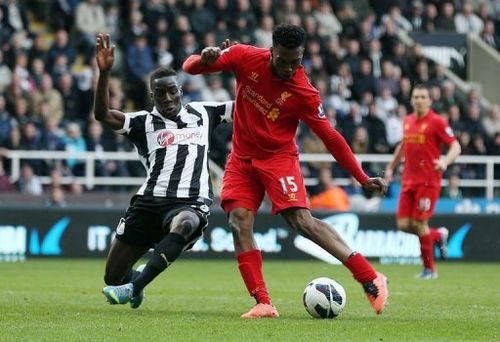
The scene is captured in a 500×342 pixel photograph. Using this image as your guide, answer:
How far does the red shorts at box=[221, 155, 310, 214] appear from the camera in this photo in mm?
10398

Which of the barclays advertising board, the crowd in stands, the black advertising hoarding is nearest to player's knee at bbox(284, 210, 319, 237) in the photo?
the black advertising hoarding

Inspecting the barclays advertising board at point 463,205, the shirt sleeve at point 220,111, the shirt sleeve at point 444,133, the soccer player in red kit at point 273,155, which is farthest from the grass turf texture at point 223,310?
the barclays advertising board at point 463,205

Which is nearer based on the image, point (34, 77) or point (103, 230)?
point (103, 230)

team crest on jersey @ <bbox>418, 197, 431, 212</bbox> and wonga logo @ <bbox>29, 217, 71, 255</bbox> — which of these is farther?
wonga logo @ <bbox>29, 217, 71, 255</bbox>

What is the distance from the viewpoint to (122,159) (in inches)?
845

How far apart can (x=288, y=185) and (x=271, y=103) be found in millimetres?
702

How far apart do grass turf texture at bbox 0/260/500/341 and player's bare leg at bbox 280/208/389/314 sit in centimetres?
21

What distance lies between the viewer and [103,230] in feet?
65.7

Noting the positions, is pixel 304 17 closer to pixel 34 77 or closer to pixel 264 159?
pixel 34 77

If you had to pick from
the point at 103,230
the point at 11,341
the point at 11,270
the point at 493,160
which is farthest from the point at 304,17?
the point at 11,341

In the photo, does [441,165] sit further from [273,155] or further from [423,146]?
[273,155]

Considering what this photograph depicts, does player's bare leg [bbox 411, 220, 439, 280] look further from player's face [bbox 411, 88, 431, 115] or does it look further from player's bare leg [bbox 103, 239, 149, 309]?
player's bare leg [bbox 103, 239, 149, 309]

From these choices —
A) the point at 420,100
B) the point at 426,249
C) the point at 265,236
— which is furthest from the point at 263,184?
the point at 265,236

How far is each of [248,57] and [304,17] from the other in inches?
644
